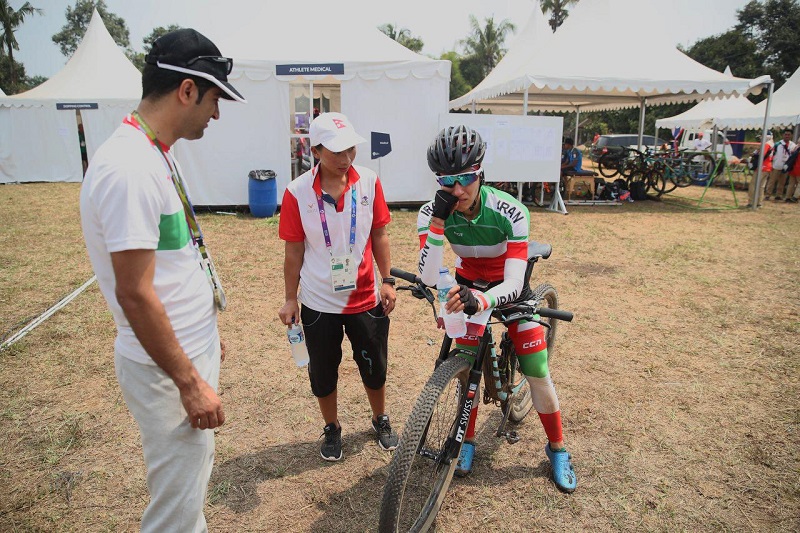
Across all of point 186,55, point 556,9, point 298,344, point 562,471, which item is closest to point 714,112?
point 562,471

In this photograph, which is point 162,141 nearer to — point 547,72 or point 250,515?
point 250,515

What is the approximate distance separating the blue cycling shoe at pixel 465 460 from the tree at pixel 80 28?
7064cm

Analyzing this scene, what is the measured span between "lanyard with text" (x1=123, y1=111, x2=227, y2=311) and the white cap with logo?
997 millimetres

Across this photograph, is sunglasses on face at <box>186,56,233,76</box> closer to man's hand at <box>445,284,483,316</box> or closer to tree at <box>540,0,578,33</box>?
man's hand at <box>445,284,483,316</box>

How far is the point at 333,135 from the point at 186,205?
1095 mm

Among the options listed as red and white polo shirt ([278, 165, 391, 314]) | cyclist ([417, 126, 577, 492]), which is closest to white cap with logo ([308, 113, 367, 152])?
red and white polo shirt ([278, 165, 391, 314])

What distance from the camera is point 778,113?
62.5 feet

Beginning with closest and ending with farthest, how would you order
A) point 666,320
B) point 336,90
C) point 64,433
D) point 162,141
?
point 162,141 < point 64,433 < point 666,320 < point 336,90

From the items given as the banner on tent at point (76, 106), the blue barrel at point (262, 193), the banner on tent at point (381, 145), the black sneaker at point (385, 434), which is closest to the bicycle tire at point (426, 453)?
the black sneaker at point (385, 434)

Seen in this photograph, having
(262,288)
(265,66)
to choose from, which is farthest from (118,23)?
(262,288)

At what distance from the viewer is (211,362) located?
1866 mm

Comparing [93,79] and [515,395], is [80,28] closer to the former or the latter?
[93,79]

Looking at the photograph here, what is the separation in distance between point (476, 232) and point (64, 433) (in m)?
3.01

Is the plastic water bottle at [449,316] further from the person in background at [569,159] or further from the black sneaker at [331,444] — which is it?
the person in background at [569,159]
